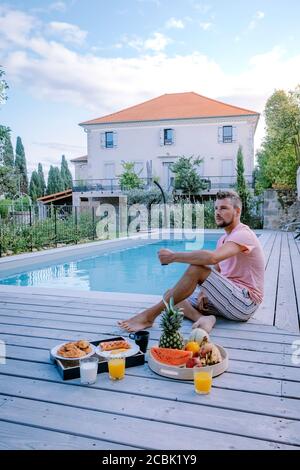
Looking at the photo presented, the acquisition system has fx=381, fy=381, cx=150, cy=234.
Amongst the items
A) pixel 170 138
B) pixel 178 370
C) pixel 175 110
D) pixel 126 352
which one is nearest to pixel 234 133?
pixel 170 138

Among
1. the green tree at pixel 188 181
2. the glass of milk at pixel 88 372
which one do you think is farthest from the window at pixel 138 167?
the glass of milk at pixel 88 372

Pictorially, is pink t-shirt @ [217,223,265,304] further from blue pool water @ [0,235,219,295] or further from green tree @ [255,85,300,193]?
green tree @ [255,85,300,193]

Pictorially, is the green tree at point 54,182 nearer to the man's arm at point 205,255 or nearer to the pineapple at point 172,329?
the man's arm at point 205,255

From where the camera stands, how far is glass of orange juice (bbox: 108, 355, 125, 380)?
6.83ft

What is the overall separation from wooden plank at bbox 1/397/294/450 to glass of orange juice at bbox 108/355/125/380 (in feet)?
1.09

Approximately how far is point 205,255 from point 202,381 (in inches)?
37.2

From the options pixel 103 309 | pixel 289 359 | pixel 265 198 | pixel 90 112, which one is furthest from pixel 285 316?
pixel 90 112

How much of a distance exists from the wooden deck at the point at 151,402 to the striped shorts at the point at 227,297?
13 centimetres

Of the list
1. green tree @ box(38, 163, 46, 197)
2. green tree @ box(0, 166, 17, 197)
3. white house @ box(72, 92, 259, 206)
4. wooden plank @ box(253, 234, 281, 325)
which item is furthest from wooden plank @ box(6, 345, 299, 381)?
green tree @ box(38, 163, 46, 197)

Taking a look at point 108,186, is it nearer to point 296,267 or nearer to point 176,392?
point 296,267

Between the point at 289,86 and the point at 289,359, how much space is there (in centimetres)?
1623

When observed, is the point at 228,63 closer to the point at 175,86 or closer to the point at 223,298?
the point at 223,298

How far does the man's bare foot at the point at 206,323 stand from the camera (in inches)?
111

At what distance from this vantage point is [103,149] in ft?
89.8
